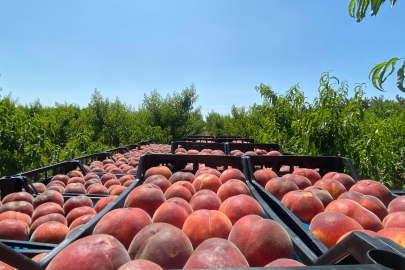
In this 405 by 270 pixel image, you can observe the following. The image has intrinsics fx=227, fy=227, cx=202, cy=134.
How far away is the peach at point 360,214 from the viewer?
1.49 meters

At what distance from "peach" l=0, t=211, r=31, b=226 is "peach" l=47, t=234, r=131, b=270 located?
5.38ft

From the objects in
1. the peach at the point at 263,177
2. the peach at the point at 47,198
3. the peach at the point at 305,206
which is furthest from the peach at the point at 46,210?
the peach at the point at 305,206

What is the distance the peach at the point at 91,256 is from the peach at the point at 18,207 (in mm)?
1822

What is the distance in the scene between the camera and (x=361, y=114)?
Answer: 377 centimetres

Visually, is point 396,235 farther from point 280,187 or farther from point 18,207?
point 18,207

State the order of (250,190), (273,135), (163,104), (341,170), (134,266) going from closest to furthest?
1. (134,266)
2. (250,190)
3. (341,170)
4. (273,135)
5. (163,104)

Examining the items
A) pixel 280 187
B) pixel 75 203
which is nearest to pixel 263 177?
pixel 280 187

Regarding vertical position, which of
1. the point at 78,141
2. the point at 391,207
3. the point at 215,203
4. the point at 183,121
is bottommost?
the point at 391,207

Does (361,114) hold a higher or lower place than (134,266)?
higher

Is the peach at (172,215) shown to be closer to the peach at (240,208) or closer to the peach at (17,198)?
the peach at (240,208)

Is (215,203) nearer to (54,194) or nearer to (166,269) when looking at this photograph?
(166,269)

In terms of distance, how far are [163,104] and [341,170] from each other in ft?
Result: 48.3

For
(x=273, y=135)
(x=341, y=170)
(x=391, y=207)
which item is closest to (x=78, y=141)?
(x=273, y=135)

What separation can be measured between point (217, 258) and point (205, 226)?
1.44 ft
